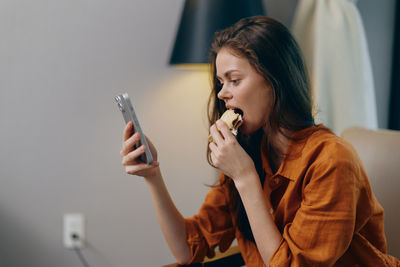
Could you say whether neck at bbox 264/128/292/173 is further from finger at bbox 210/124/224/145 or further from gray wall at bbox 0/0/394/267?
gray wall at bbox 0/0/394/267

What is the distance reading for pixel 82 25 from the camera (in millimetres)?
1437

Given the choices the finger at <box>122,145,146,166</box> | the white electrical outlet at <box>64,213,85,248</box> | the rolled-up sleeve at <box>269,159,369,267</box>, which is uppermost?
the finger at <box>122,145,146,166</box>

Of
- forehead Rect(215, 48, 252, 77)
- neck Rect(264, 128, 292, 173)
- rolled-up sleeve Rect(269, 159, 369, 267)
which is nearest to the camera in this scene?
rolled-up sleeve Rect(269, 159, 369, 267)

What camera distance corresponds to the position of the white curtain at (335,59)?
157cm

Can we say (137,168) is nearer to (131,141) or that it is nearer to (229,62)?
(131,141)

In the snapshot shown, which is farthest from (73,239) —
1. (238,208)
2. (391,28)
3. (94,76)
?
(391,28)

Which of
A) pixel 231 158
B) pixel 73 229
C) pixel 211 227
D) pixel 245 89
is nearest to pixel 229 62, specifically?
pixel 245 89

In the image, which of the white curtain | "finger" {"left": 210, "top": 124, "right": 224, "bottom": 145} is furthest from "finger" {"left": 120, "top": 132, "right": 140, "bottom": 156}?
the white curtain

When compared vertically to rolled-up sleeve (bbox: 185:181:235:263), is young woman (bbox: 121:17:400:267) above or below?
above

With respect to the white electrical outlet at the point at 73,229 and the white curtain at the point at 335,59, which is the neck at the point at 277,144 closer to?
the white curtain at the point at 335,59

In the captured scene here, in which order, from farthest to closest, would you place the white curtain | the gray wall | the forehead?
the white curtain < the gray wall < the forehead

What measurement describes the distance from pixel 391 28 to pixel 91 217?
64.2 inches

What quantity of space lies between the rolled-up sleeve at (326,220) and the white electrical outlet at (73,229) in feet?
2.98

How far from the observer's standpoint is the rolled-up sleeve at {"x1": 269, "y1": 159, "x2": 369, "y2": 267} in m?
0.80
